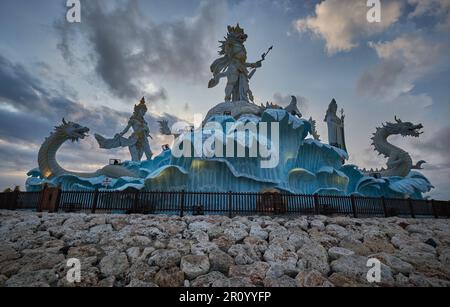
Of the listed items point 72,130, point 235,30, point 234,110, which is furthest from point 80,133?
point 235,30

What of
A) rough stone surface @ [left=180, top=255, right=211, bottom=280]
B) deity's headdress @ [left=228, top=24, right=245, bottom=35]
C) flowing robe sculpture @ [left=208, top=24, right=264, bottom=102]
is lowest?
rough stone surface @ [left=180, top=255, right=211, bottom=280]

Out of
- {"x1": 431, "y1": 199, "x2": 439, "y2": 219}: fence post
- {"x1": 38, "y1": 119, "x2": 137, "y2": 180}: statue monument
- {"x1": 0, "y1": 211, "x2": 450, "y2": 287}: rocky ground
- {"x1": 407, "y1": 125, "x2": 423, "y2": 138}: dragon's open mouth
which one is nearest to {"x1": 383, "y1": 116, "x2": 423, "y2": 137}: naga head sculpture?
{"x1": 407, "y1": 125, "x2": 423, "y2": 138}: dragon's open mouth

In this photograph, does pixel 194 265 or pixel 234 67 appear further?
pixel 234 67

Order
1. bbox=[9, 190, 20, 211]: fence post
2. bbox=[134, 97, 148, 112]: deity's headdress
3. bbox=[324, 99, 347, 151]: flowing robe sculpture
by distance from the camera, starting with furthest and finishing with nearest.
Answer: bbox=[134, 97, 148, 112]: deity's headdress
bbox=[324, 99, 347, 151]: flowing robe sculpture
bbox=[9, 190, 20, 211]: fence post

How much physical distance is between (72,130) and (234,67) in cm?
1610

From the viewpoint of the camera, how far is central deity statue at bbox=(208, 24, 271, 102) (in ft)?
82.8

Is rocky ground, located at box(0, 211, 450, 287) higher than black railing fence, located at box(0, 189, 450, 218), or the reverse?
black railing fence, located at box(0, 189, 450, 218)

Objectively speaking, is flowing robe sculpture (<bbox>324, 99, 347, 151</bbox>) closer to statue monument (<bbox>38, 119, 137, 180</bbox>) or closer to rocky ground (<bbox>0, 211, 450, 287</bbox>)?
rocky ground (<bbox>0, 211, 450, 287</bbox>)

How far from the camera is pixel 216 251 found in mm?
6172

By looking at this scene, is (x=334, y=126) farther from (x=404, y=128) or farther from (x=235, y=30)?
(x=235, y=30)

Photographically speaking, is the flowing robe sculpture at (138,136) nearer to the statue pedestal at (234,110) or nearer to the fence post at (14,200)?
the statue pedestal at (234,110)

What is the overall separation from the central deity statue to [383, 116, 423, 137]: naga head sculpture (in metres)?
13.8

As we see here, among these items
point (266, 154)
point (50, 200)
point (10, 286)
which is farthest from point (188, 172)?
point (10, 286)
